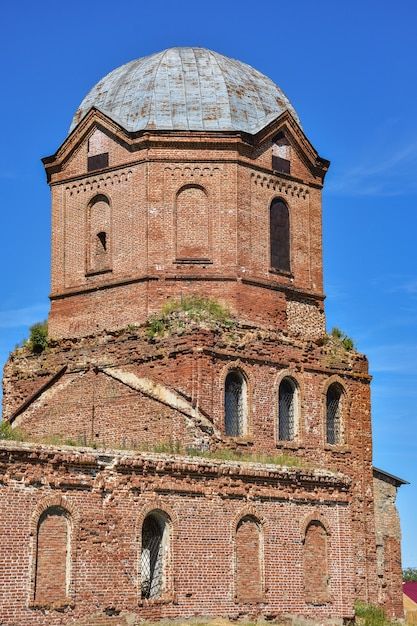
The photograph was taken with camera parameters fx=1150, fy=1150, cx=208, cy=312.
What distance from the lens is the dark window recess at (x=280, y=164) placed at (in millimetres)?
31406

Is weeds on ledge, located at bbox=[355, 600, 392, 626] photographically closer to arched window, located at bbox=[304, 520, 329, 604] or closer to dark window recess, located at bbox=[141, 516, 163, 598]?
arched window, located at bbox=[304, 520, 329, 604]

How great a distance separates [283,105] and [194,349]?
28.0 feet

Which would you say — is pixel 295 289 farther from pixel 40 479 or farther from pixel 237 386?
pixel 40 479

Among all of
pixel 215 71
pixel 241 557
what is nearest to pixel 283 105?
pixel 215 71

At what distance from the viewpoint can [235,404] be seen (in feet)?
93.4

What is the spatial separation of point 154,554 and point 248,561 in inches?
93.5

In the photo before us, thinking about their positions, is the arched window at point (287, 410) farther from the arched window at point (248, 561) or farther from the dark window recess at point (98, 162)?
the dark window recess at point (98, 162)

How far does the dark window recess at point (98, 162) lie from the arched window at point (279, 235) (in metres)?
4.67

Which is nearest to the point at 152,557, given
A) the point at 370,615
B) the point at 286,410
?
the point at 370,615

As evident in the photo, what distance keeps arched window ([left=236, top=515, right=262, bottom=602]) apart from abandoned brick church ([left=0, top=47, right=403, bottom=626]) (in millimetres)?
41

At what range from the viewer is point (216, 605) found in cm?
2308

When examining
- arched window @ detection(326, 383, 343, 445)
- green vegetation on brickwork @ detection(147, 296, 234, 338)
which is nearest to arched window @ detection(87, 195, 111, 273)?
green vegetation on brickwork @ detection(147, 296, 234, 338)

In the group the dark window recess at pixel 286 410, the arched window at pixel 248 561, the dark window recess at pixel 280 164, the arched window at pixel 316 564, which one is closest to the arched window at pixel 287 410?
the dark window recess at pixel 286 410

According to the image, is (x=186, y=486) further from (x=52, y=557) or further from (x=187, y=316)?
(x=187, y=316)
